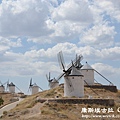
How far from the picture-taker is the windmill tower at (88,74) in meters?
65.9

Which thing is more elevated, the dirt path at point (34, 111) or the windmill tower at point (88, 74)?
the windmill tower at point (88, 74)

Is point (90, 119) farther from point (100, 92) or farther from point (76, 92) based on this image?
point (100, 92)

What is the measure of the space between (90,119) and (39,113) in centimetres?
590

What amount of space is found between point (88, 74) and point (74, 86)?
51.8ft

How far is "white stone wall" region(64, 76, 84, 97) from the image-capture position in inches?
1999

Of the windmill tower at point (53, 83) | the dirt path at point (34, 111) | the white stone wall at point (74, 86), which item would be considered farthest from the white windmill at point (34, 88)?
the dirt path at point (34, 111)

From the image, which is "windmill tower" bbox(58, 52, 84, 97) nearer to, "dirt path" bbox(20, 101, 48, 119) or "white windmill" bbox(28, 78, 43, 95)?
"dirt path" bbox(20, 101, 48, 119)

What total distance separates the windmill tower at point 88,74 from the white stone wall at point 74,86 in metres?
14.6

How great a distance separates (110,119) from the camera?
123 ft

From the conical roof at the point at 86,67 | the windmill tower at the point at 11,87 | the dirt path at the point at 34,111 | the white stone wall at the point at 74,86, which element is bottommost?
the dirt path at the point at 34,111

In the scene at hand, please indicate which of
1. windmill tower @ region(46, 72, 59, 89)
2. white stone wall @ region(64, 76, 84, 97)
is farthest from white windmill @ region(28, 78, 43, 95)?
white stone wall @ region(64, 76, 84, 97)

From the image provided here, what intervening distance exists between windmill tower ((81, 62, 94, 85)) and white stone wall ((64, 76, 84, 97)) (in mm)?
14593

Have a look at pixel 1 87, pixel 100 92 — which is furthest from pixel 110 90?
pixel 1 87

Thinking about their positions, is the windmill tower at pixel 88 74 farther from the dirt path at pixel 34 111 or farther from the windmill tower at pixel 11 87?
the windmill tower at pixel 11 87
